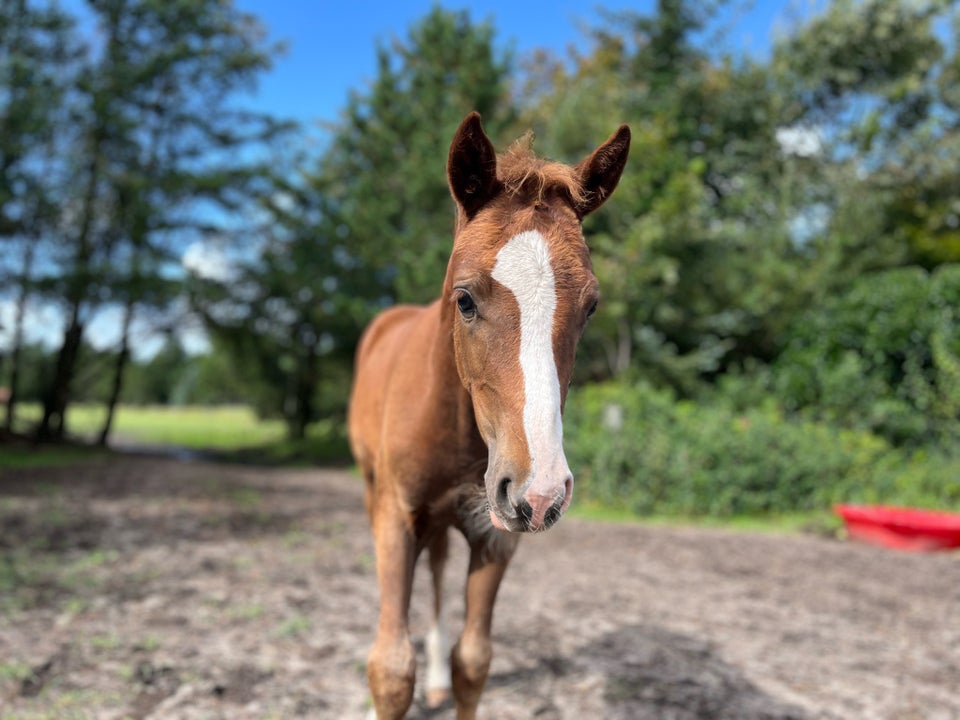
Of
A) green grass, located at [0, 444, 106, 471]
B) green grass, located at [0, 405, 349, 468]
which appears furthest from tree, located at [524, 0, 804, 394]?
green grass, located at [0, 444, 106, 471]

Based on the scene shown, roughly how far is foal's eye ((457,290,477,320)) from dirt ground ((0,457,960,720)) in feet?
7.30

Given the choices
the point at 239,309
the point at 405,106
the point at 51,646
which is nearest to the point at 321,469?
the point at 239,309

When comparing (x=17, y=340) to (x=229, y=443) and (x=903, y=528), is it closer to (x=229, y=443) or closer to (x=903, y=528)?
(x=229, y=443)

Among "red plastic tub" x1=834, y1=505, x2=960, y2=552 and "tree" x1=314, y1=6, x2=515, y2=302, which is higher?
"tree" x1=314, y1=6, x2=515, y2=302

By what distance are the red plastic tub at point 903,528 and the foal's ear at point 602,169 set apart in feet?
22.1

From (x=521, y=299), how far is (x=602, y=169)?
0.69m

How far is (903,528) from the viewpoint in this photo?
22.9 ft

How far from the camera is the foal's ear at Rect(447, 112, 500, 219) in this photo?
1.92m

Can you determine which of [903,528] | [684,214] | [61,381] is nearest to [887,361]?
[684,214]

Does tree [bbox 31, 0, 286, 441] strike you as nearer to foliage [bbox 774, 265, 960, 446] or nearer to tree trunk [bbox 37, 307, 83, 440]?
tree trunk [bbox 37, 307, 83, 440]

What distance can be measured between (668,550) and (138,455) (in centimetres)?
1344

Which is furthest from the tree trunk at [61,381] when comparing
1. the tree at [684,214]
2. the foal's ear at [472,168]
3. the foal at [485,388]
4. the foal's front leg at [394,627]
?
the foal's ear at [472,168]

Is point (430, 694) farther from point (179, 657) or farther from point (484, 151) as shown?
point (484, 151)

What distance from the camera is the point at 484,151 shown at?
197 cm
